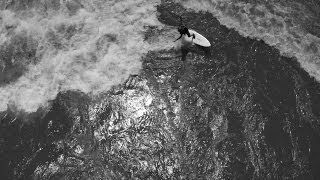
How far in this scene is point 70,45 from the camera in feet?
47.2

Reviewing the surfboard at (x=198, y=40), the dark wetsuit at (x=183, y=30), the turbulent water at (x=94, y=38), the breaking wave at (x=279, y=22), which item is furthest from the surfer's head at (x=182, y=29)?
the breaking wave at (x=279, y=22)

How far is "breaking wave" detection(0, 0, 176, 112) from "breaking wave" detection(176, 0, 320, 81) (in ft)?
9.51

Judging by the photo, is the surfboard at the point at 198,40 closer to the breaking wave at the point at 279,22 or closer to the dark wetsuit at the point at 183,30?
the dark wetsuit at the point at 183,30

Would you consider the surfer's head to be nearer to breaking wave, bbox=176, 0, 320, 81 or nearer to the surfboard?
the surfboard

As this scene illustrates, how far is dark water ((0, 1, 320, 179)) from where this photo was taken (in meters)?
11.1

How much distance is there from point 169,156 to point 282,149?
3.96 meters

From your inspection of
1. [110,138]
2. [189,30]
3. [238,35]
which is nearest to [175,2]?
[189,30]

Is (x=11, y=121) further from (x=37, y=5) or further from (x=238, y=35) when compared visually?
(x=238, y=35)

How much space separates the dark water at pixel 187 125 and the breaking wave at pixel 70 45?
622mm

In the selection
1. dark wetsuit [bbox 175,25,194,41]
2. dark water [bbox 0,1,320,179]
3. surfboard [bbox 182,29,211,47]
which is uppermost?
dark wetsuit [bbox 175,25,194,41]

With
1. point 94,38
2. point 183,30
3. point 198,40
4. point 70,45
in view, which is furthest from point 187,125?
point 70,45

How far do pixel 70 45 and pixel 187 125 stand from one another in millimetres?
6482

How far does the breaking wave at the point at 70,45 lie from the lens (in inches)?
521

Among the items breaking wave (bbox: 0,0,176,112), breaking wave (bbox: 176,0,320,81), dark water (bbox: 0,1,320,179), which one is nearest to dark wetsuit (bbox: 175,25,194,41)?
dark water (bbox: 0,1,320,179)
